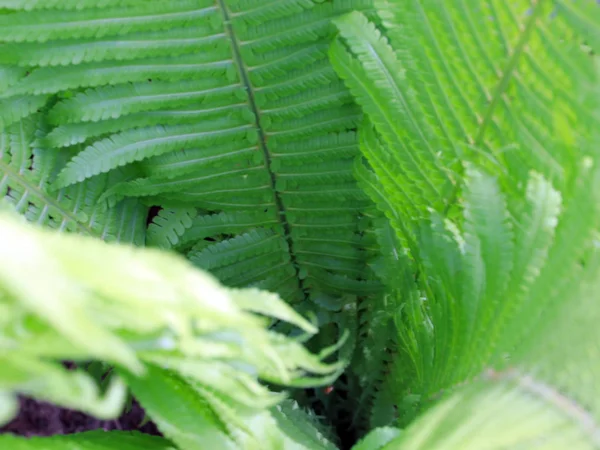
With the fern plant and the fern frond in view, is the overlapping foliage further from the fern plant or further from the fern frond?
the fern frond

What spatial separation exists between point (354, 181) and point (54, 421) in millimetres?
594

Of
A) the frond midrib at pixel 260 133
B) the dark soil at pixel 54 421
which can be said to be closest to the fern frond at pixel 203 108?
the frond midrib at pixel 260 133

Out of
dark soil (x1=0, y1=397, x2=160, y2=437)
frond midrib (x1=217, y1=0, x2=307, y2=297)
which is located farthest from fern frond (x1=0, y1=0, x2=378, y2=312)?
dark soil (x1=0, y1=397, x2=160, y2=437)

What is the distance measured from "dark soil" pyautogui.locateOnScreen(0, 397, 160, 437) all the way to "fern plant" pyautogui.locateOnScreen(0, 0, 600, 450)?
27 centimetres

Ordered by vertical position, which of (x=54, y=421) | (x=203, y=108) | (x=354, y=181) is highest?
(x=203, y=108)

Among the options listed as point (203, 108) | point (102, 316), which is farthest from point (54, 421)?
point (102, 316)

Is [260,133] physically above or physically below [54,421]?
above

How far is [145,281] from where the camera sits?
226 millimetres

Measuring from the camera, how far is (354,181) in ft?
2.42

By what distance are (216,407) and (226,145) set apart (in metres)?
0.41

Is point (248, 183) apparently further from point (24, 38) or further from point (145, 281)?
point (145, 281)

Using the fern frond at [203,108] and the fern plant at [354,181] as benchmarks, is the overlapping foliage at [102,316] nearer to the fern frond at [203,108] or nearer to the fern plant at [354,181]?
the fern plant at [354,181]

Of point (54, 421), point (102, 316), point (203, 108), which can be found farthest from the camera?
point (54, 421)

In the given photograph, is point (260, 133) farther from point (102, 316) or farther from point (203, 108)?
point (102, 316)
